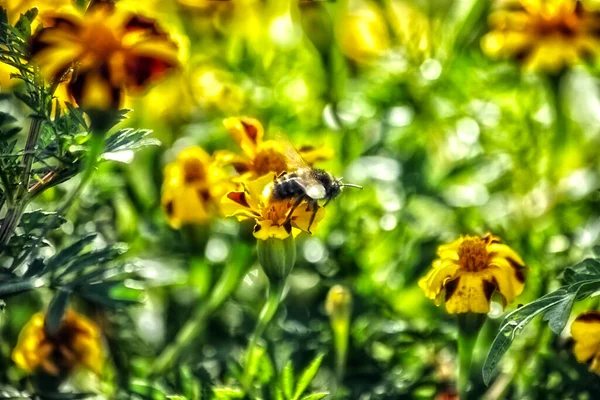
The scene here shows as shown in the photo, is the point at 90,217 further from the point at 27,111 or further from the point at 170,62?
the point at 170,62

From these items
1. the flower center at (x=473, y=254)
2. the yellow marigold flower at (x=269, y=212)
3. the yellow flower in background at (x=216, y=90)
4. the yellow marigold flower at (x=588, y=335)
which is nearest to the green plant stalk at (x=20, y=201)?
the yellow marigold flower at (x=269, y=212)

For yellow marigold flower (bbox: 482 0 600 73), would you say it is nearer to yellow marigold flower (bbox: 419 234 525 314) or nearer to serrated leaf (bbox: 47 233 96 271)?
yellow marigold flower (bbox: 419 234 525 314)

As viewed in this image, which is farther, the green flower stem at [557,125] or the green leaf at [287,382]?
the green flower stem at [557,125]

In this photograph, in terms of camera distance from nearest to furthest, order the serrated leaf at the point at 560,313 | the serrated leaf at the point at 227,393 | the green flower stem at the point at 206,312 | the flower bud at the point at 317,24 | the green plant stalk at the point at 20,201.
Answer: the serrated leaf at the point at 560,313 → the green plant stalk at the point at 20,201 → the serrated leaf at the point at 227,393 → the green flower stem at the point at 206,312 → the flower bud at the point at 317,24

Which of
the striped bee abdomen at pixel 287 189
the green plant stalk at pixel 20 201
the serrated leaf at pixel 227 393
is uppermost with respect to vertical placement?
the green plant stalk at pixel 20 201

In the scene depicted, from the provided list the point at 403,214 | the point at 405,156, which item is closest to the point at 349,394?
the point at 403,214

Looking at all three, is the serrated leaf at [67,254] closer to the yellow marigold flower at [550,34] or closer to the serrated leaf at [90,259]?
the serrated leaf at [90,259]

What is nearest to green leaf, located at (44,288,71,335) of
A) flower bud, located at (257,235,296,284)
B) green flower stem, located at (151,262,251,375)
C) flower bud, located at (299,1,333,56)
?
flower bud, located at (257,235,296,284)
